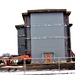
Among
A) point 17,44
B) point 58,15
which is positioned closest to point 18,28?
point 17,44

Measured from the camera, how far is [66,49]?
55.6 m

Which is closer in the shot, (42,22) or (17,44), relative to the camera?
(42,22)

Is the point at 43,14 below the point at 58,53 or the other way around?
the other way around

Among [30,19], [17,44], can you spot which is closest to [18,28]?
[17,44]

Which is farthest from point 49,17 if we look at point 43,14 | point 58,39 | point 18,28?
point 18,28

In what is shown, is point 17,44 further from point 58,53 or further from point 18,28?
point 58,53

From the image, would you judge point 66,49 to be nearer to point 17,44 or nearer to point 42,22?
point 42,22

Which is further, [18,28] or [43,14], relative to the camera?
[18,28]

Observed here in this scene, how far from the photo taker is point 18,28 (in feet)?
206

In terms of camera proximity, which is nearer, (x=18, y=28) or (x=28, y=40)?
(x=28, y=40)

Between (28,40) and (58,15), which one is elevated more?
(58,15)

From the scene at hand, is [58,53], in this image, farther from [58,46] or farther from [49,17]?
[49,17]

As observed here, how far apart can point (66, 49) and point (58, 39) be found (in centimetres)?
330

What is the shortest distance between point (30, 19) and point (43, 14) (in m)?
2.91
